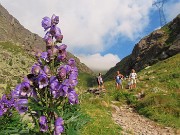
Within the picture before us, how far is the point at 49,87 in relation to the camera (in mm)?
5625

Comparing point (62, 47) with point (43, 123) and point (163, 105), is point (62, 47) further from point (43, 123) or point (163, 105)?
point (163, 105)

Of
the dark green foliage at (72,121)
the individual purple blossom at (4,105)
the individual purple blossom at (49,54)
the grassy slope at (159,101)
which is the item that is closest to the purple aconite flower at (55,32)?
the individual purple blossom at (49,54)

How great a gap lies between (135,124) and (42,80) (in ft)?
49.1

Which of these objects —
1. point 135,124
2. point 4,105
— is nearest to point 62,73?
point 4,105

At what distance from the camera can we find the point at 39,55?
573 centimetres

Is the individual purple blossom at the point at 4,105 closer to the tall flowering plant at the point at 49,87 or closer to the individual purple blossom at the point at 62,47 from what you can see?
the tall flowering plant at the point at 49,87

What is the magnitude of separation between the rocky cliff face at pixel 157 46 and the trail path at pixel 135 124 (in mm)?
45422

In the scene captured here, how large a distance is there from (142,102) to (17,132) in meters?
20.1

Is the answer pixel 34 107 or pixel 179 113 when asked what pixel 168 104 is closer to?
pixel 179 113

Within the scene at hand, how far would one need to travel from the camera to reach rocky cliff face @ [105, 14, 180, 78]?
71.6 metres

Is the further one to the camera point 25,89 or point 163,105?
point 163,105

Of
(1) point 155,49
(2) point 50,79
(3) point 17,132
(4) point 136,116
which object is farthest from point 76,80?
(1) point 155,49

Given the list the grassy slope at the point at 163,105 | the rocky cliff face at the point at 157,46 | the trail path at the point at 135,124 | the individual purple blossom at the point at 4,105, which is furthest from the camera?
the rocky cliff face at the point at 157,46

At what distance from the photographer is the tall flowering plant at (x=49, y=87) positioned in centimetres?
559
